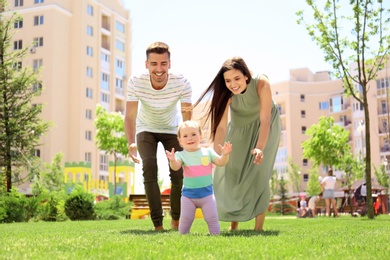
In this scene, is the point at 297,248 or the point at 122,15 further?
the point at 122,15

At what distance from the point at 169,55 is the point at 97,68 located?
183 ft

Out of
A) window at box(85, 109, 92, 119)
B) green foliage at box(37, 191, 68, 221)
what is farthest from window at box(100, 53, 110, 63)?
green foliage at box(37, 191, 68, 221)

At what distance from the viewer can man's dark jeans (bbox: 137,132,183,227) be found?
22.5 ft

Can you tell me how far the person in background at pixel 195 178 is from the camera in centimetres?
575

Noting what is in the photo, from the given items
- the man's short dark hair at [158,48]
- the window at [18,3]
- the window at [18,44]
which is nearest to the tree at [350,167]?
the window at [18,44]

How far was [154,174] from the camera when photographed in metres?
6.91

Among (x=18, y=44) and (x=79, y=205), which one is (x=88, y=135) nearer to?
(x=18, y=44)

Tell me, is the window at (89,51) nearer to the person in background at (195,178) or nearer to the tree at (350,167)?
the tree at (350,167)

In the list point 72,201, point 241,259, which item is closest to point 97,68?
point 72,201

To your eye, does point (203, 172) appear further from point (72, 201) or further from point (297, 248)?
point (72, 201)

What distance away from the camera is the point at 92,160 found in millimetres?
58750

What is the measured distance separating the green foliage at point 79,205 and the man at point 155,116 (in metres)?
9.87

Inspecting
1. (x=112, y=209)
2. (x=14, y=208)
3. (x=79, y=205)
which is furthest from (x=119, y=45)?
(x=14, y=208)

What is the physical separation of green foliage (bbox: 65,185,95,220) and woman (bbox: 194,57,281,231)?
10.6 m
